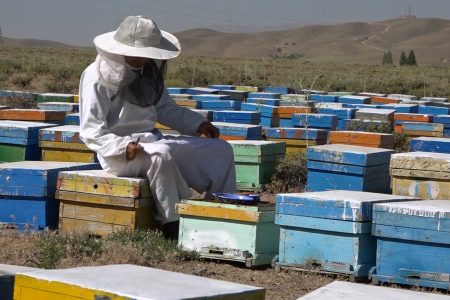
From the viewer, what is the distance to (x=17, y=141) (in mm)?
8812

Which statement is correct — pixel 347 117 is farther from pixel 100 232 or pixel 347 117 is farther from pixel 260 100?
pixel 100 232

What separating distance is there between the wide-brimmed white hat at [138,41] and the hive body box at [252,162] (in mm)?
2407

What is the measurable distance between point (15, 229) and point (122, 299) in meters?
4.36

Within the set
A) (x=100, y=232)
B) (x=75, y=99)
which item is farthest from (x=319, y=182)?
(x=75, y=99)

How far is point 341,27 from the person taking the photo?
612 ft

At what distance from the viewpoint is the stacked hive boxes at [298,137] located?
36.6ft

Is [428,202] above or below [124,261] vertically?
above

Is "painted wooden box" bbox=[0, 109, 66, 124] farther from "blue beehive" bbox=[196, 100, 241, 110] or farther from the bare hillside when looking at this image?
the bare hillside

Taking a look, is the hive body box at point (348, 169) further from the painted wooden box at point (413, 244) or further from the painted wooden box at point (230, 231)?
the painted wooden box at point (413, 244)

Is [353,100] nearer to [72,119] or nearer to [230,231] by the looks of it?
[72,119]

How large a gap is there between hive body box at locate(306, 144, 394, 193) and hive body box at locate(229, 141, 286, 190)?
2.20 feet

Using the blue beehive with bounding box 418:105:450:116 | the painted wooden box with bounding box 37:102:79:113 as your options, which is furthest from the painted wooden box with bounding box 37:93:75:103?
the blue beehive with bounding box 418:105:450:116

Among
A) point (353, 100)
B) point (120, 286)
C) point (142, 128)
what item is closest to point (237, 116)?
point (142, 128)

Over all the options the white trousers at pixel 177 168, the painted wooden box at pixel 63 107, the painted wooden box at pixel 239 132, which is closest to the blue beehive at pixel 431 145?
the painted wooden box at pixel 239 132
